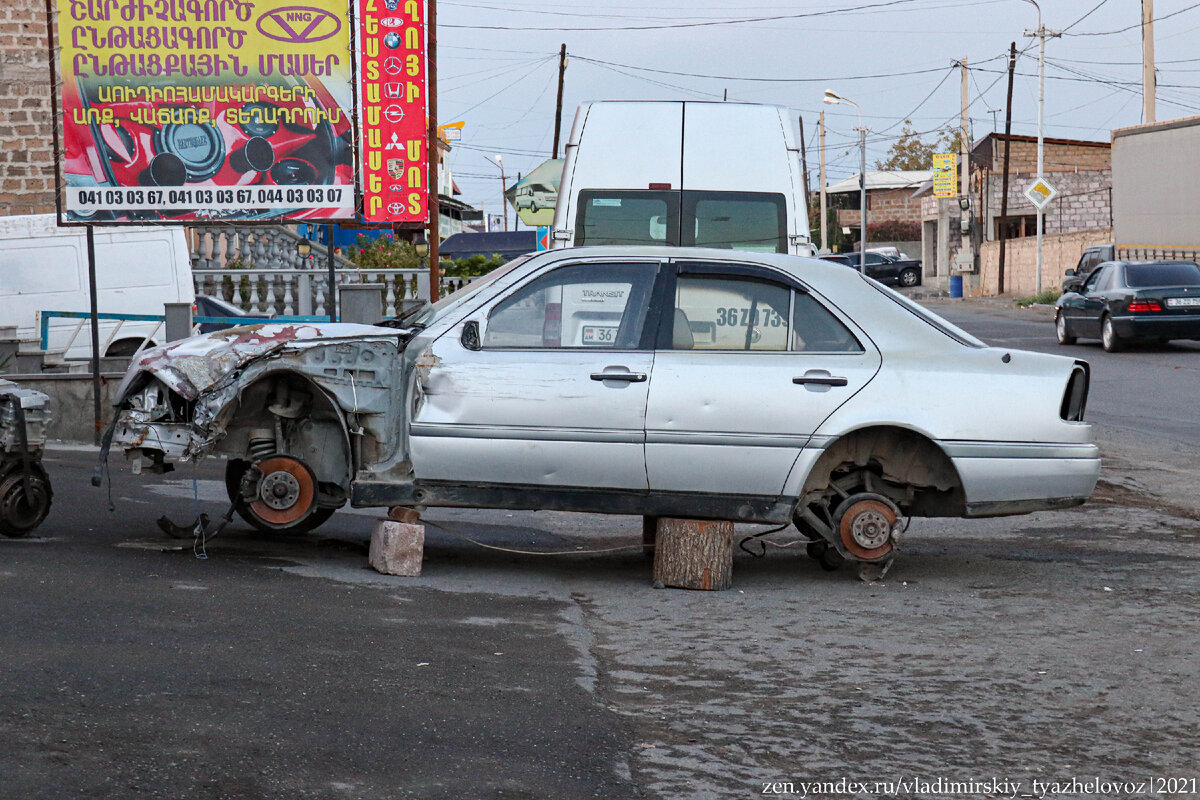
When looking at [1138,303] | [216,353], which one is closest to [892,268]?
[1138,303]

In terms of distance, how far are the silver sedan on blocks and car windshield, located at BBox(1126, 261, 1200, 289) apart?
1715 centimetres

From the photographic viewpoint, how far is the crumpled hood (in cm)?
710

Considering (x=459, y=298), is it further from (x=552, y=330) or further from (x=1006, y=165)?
(x=1006, y=165)

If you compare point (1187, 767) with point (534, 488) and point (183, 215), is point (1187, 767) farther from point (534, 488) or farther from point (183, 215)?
point (183, 215)

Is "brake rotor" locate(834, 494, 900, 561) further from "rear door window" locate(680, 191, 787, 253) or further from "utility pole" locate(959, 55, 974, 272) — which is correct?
"utility pole" locate(959, 55, 974, 272)

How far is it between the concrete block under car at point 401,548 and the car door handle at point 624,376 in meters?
1.23

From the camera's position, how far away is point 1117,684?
5.34 meters

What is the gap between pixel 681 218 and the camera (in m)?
11.2

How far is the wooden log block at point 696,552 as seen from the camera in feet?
23.1

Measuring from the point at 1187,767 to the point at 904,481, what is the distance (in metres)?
2.98

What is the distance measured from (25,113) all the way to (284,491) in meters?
16.8

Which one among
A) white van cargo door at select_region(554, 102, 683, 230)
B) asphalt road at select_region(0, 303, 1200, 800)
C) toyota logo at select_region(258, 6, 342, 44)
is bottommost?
asphalt road at select_region(0, 303, 1200, 800)

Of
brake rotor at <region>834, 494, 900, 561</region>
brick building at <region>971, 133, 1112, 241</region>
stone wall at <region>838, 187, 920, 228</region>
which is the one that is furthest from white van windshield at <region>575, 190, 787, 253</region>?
stone wall at <region>838, 187, 920, 228</region>

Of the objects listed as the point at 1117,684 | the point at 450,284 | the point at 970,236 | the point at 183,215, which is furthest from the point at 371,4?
the point at 970,236
